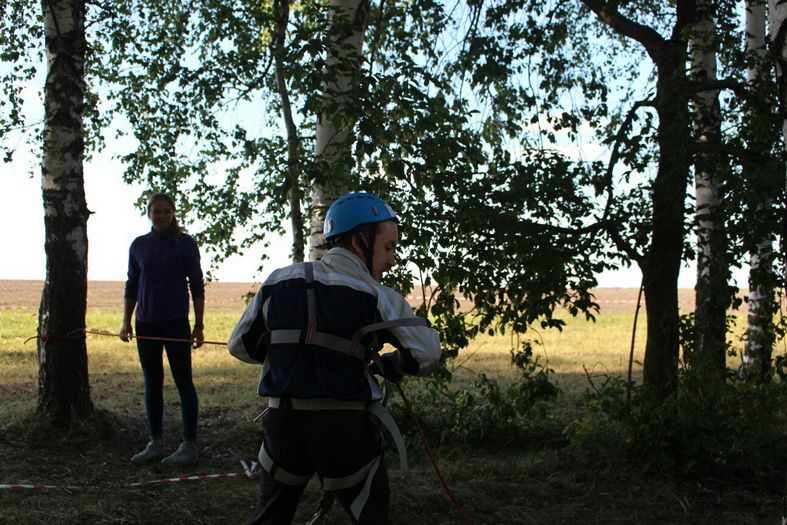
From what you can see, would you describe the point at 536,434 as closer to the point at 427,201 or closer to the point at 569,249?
the point at 569,249

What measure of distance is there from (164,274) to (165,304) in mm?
232

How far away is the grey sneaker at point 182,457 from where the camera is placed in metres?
7.09

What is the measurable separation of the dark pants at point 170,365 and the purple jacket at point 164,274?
79 millimetres

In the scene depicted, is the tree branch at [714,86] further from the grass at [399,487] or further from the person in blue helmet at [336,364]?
the person in blue helmet at [336,364]

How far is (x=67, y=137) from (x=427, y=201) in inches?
130

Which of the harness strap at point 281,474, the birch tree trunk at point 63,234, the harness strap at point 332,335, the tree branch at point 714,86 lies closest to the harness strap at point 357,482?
the harness strap at point 281,474

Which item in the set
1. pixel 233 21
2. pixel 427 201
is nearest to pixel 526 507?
pixel 427 201

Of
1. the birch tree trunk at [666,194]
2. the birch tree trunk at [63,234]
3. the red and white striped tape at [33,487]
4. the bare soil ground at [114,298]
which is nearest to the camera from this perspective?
the red and white striped tape at [33,487]

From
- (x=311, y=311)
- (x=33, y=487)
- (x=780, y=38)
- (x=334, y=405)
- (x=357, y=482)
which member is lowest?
(x=33, y=487)

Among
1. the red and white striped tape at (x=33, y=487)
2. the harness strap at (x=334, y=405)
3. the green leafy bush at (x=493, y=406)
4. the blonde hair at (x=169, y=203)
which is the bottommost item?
the red and white striped tape at (x=33, y=487)

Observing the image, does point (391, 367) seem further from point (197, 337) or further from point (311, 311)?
point (197, 337)

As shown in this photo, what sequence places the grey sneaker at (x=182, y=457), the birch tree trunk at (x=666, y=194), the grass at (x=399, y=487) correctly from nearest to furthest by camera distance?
the grass at (x=399, y=487) < the birch tree trunk at (x=666, y=194) < the grey sneaker at (x=182, y=457)

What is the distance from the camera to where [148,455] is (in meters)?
7.21

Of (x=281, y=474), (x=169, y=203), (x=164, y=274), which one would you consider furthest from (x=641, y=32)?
(x=281, y=474)
